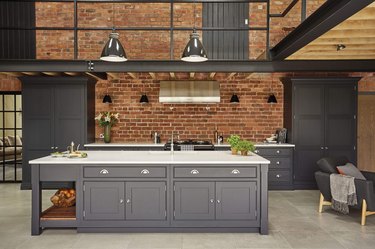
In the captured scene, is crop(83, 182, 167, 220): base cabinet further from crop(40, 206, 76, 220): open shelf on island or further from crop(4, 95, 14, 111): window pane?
crop(4, 95, 14, 111): window pane

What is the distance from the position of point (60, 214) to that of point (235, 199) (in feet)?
7.31

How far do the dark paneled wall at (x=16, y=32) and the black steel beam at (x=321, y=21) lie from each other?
5640 mm

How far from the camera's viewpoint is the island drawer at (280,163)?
6.85 m

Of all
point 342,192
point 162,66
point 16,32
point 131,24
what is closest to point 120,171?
point 162,66

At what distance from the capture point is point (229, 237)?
4.02m

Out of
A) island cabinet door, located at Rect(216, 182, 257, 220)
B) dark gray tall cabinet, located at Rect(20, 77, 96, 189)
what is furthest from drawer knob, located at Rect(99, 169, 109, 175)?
dark gray tall cabinet, located at Rect(20, 77, 96, 189)

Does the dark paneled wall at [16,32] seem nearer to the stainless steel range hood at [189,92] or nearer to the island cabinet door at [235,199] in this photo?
the stainless steel range hood at [189,92]

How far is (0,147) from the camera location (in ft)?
24.6

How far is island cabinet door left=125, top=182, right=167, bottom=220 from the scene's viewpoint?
4.09 meters

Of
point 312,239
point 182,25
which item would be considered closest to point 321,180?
point 312,239

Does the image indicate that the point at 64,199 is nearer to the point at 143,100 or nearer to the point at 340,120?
the point at 143,100

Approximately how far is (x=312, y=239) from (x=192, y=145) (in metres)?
3.18

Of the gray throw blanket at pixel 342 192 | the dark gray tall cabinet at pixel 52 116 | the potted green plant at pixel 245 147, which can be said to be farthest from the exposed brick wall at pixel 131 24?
the gray throw blanket at pixel 342 192

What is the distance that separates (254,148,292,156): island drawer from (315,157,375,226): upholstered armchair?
1542 mm
